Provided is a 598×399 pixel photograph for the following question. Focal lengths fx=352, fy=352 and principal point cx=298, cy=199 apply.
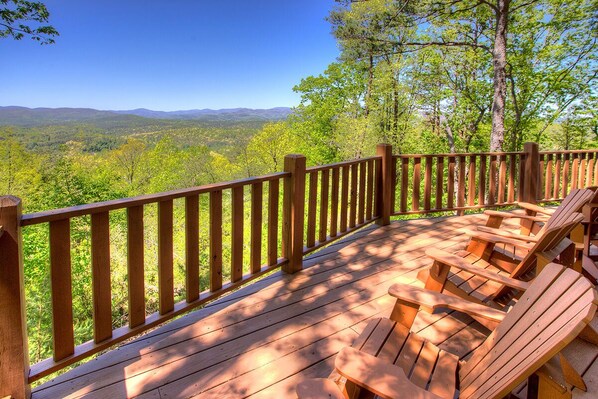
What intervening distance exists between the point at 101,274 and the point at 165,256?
0.40m

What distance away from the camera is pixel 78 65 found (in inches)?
2208

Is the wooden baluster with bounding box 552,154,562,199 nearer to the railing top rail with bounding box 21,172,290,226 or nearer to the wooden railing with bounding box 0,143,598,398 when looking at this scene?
the wooden railing with bounding box 0,143,598,398

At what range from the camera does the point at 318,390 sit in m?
1.02

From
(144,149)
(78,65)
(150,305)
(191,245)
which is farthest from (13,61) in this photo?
(191,245)

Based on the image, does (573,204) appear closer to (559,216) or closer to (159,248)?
(559,216)

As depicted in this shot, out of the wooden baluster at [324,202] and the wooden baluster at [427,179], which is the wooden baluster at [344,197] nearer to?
the wooden baluster at [324,202]

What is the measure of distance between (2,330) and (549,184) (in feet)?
22.9

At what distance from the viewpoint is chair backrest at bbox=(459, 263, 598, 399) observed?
908mm

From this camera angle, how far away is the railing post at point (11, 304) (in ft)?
4.99

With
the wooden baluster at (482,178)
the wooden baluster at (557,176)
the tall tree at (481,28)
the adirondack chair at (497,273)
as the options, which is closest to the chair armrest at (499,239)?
the adirondack chair at (497,273)

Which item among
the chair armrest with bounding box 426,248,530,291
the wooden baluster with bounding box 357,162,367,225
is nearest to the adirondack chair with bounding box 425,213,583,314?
the chair armrest with bounding box 426,248,530,291

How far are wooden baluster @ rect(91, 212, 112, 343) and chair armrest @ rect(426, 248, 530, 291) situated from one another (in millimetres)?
1898

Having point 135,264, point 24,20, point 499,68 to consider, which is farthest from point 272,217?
point 24,20

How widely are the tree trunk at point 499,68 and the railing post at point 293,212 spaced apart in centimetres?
819
